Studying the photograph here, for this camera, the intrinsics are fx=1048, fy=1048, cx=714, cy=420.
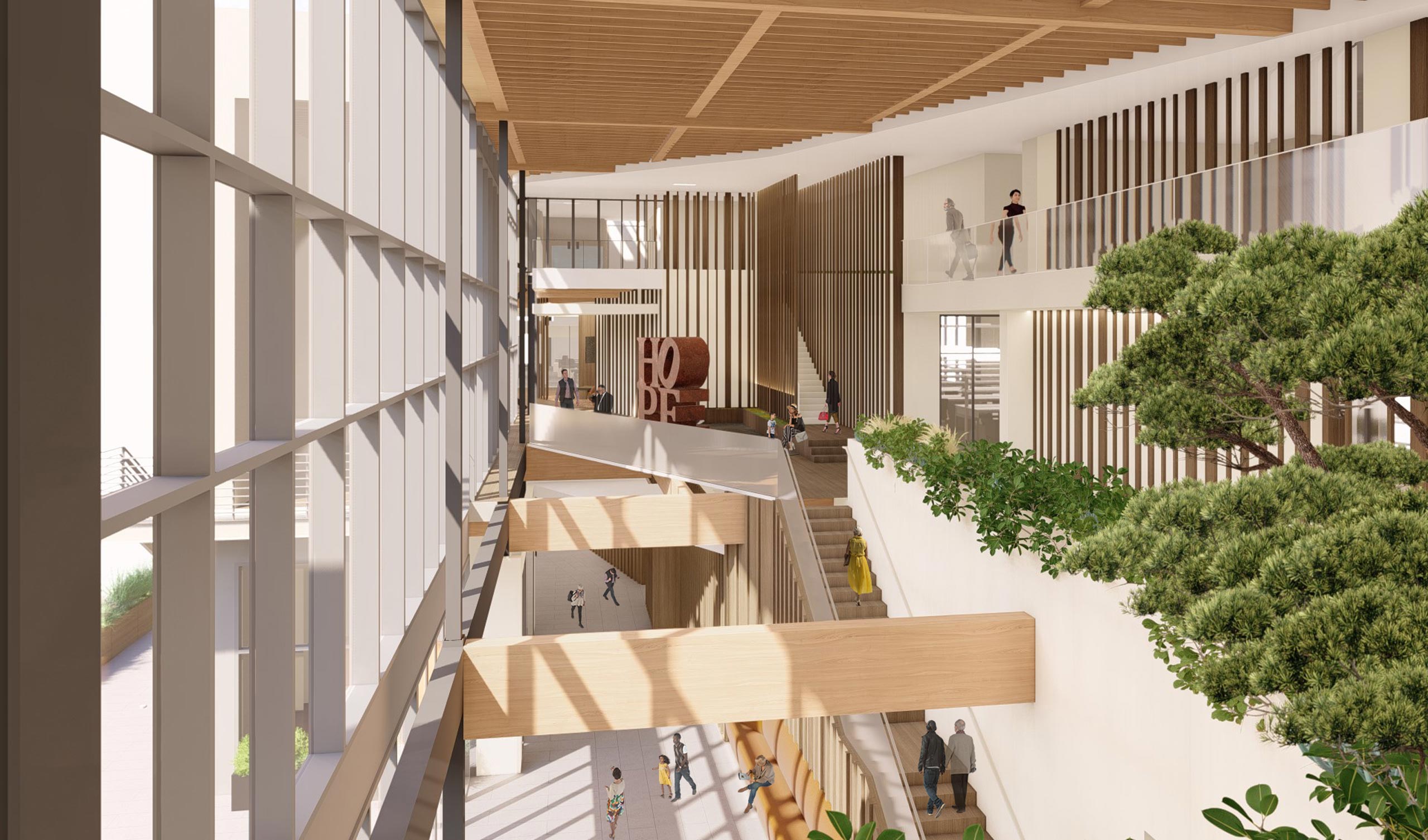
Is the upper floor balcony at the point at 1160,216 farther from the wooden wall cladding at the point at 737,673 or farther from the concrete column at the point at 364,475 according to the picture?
the concrete column at the point at 364,475

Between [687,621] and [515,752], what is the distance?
17.8 feet

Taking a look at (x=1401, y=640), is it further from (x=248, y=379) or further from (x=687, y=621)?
(x=687, y=621)

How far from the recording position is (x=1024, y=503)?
31.0 feet

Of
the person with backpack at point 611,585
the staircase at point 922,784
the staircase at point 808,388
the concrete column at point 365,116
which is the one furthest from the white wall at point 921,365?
the concrete column at point 365,116

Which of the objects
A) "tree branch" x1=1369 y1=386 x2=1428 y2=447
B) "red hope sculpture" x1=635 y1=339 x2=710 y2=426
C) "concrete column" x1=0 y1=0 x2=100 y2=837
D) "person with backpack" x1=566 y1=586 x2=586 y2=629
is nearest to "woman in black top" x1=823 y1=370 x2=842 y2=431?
"red hope sculpture" x1=635 y1=339 x2=710 y2=426

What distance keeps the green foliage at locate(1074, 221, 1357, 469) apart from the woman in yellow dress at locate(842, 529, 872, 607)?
744 cm

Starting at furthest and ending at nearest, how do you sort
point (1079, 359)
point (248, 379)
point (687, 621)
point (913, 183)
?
point (913, 183)
point (687, 621)
point (1079, 359)
point (248, 379)

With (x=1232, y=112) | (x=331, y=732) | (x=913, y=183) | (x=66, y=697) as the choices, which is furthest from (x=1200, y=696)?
(x=913, y=183)

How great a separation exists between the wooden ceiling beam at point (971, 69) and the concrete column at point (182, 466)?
7931 millimetres

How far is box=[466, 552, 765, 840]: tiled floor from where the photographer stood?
47.2 feet

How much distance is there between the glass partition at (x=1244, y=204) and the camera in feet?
26.2

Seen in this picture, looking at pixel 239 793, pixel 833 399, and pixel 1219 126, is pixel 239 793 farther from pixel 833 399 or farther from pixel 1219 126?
pixel 833 399

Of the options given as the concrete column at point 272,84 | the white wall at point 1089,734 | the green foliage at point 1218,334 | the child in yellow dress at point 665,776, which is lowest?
the child in yellow dress at point 665,776

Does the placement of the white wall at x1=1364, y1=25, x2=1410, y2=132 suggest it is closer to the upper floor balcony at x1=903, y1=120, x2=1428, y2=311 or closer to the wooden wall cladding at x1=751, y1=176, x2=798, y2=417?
the upper floor balcony at x1=903, y1=120, x2=1428, y2=311
